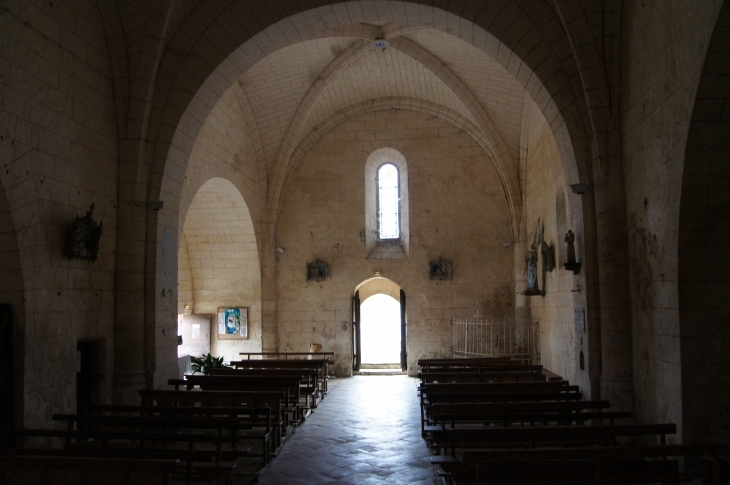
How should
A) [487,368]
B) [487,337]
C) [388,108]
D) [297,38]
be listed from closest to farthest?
[297,38], [487,368], [487,337], [388,108]

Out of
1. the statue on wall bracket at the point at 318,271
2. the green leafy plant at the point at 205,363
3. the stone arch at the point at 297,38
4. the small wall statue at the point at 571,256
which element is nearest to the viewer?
the stone arch at the point at 297,38

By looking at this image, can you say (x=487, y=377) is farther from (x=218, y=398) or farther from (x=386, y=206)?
(x=386, y=206)

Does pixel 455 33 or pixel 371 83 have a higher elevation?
pixel 371 83

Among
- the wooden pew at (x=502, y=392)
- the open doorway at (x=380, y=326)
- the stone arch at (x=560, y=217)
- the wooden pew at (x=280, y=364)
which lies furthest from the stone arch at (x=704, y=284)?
the open doorway at (x=380, y=326)

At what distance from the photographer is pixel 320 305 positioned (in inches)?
658

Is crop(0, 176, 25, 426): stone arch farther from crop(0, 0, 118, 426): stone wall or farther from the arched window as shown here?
the arched window

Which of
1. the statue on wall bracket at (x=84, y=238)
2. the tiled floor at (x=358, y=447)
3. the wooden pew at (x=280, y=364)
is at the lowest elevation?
the tiled floor at (x=358, y=447)

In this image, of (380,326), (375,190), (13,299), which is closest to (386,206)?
(375,190)

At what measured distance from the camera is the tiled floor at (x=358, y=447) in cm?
673

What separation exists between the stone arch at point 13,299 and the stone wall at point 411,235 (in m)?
10.2

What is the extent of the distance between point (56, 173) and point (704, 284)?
764cm

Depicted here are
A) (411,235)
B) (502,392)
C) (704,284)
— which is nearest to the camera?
(704,284)

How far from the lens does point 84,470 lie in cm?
430

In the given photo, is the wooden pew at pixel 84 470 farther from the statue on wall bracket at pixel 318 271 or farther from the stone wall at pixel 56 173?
the statue on wall bracket at pixel 318 271
